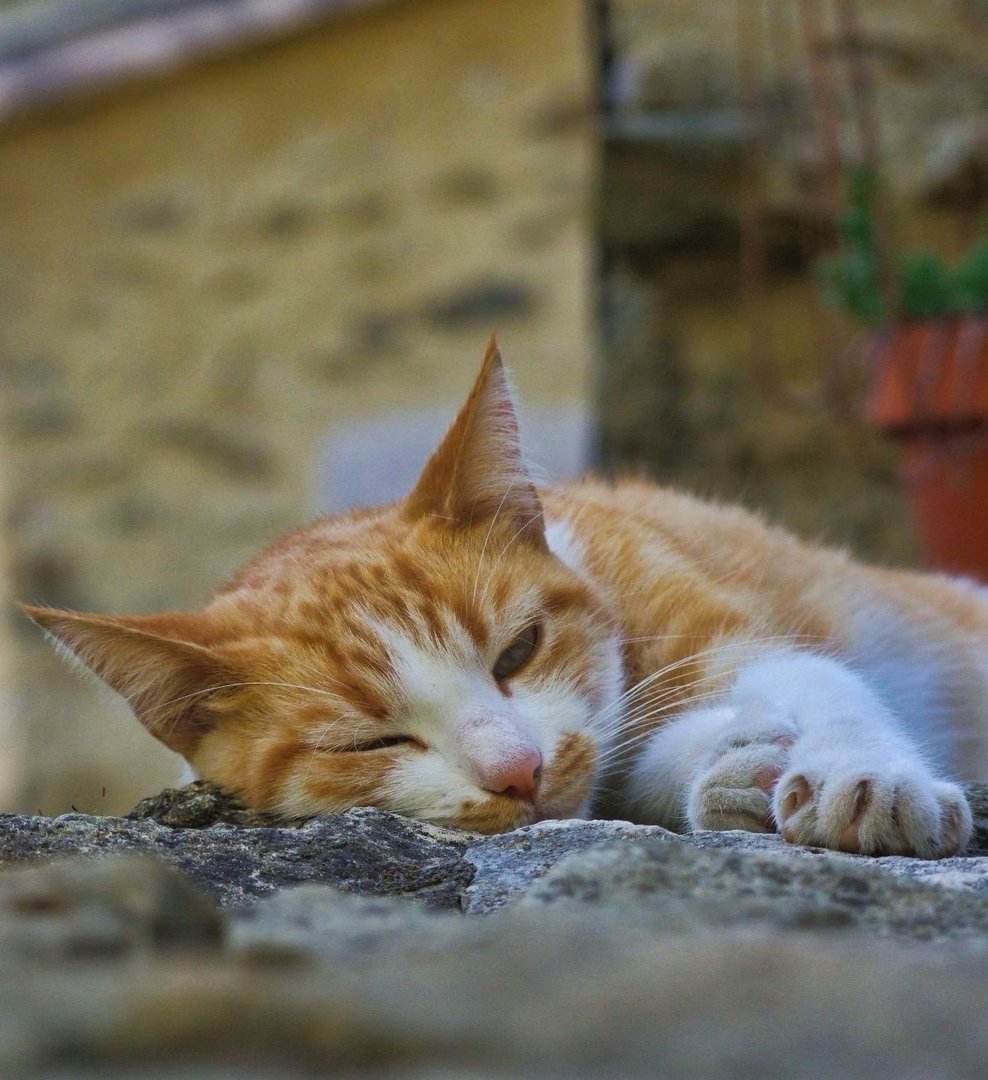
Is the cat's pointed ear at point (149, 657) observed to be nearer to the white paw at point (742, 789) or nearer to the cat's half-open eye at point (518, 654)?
the cat's half-open eye at point (518, 654)

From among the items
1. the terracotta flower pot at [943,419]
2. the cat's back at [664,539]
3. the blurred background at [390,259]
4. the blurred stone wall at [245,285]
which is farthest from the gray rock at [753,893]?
the blurred stone wall at [245,285]

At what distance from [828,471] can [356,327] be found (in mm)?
1765

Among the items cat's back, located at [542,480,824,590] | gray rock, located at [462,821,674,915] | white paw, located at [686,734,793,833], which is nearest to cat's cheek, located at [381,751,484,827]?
gray rock, located at [462,821,674,915]

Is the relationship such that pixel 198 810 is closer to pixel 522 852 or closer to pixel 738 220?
pixel 522 852

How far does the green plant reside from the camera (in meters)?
3.24

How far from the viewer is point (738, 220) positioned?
13.6 feet

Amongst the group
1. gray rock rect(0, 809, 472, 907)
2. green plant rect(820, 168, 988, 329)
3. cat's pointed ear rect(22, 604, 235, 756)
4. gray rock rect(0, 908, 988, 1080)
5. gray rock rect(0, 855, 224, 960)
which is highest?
green plant rect(820, 168, 988, 329)

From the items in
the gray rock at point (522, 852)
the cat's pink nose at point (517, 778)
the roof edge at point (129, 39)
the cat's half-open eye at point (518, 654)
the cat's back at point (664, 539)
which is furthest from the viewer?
the roof edge at point (129, 39)

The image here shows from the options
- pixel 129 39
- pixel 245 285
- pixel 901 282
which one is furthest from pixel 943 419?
pixel 129 39

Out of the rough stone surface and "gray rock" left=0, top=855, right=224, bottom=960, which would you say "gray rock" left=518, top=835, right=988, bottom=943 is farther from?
"gray rock" left=0, top=855, right=224, bottom=960

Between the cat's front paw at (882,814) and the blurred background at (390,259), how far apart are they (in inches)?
88.9

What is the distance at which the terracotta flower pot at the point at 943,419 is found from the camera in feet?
10.5

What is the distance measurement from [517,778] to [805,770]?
0.33 meters

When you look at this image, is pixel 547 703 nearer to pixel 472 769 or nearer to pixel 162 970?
pixel 472 769
